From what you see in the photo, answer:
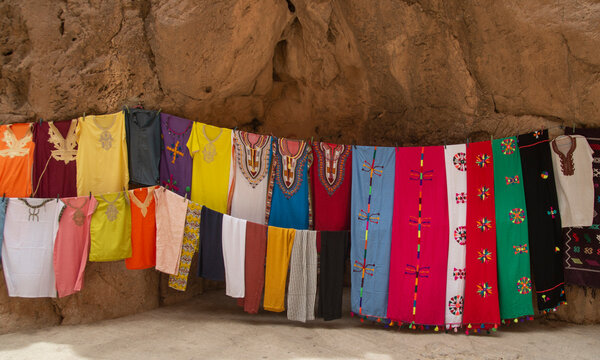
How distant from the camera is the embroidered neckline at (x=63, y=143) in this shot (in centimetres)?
458

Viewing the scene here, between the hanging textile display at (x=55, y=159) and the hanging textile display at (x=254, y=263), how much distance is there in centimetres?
189

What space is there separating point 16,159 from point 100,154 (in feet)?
2.67

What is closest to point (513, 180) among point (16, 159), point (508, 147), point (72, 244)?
point (508, 147)

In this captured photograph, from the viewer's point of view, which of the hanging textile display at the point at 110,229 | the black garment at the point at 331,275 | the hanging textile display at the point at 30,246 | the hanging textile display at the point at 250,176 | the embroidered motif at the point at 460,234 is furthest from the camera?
the hanging textile display at the point at 250,176

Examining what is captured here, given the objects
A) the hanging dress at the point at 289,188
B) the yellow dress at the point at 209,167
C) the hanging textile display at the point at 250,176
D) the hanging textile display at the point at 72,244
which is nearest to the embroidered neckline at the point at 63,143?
the hanging textile display at the point at 72,244

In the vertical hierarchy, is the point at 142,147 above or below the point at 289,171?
above

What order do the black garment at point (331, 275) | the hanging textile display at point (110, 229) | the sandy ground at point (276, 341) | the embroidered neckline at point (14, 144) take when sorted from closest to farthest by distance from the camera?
the sandy ground at point (276, 341), the hanging textile display at point (110, 229), the embroidered neckline at point (14, 144), the black garment at point (331, 275)

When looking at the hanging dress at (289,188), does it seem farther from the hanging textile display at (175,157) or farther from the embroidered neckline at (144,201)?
the embroidered neckline at (144,201)

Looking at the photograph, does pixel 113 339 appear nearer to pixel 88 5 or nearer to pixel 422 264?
pixel 422 264

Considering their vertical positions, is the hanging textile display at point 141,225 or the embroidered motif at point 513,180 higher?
the embroidered motif at point 513,180

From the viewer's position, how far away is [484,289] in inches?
180

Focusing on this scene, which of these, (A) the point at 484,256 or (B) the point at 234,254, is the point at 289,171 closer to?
(B) the point at 234,254

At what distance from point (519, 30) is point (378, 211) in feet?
8.06

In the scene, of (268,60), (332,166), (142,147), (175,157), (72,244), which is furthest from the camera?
(268,60)
